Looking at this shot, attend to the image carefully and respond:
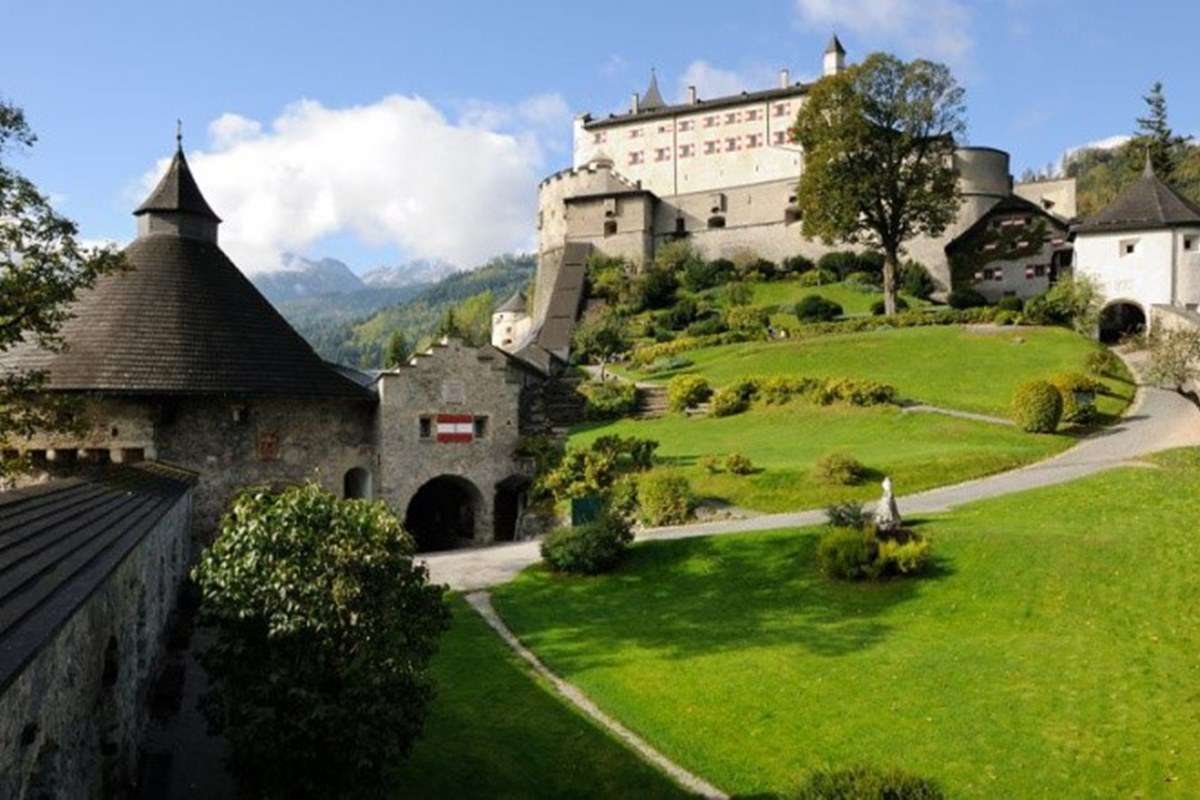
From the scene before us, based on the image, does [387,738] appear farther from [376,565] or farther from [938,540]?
[938,540]

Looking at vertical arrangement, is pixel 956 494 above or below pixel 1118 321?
below

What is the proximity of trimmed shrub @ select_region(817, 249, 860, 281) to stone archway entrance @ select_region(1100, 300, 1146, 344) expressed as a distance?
79.2 feet

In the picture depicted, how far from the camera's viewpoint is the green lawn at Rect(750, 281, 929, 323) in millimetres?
70562

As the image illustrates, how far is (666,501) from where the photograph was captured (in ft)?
102

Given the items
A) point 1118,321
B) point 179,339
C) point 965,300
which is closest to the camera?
point 179,339

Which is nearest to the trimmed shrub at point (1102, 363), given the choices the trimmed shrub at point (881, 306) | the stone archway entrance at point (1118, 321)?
the stone archway entrance at point (1118, 321)

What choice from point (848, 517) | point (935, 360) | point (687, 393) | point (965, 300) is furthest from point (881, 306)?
point (848, 517)

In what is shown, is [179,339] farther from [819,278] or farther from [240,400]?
[819,278]

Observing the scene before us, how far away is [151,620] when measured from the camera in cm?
1612

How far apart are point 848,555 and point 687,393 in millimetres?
23722

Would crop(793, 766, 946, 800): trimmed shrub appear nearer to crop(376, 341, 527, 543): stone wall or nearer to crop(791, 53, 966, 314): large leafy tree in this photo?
crop(376, 341, 527, 543): stone wall

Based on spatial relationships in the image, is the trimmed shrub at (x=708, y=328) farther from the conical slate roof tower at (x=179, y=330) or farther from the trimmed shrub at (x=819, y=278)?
the conical slate roof tower at (x=179, y=330)

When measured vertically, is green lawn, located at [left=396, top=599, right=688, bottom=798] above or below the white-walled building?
below

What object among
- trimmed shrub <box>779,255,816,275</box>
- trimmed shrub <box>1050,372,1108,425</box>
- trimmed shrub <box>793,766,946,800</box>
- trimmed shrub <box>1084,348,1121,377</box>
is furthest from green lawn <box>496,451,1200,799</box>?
trimmed shrub <box>779,255,816,275</box>
